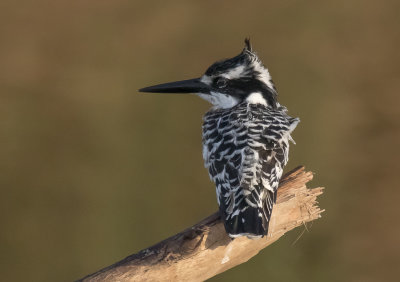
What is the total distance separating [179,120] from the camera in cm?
482

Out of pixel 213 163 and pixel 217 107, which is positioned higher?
pixel 217 107

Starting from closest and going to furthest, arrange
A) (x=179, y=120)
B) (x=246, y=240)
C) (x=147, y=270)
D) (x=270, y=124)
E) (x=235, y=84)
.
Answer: (x=147, y=270) → (x=246, y=240) → (x=270, y=124) → (x=235, y=84) → (x=179, y=120)

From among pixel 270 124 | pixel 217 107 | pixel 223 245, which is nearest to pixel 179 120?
pixel 217 107

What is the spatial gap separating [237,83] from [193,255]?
0.95m

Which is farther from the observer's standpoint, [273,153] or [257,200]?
[273,153]

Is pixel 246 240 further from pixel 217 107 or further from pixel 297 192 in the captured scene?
pixel 217 107

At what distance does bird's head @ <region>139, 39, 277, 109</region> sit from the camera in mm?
3143

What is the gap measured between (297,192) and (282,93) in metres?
2.13

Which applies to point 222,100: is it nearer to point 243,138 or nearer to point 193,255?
point 243,138

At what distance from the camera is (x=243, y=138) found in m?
2.78

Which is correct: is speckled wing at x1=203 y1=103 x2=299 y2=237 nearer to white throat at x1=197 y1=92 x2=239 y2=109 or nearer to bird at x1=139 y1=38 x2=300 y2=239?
bird at x1=139 y1=38 x2=300 y2=239

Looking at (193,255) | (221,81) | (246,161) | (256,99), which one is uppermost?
(221,81)

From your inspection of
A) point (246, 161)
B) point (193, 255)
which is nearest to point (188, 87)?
point (246, 161)

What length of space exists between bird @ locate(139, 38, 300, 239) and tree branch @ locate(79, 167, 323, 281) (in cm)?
10
